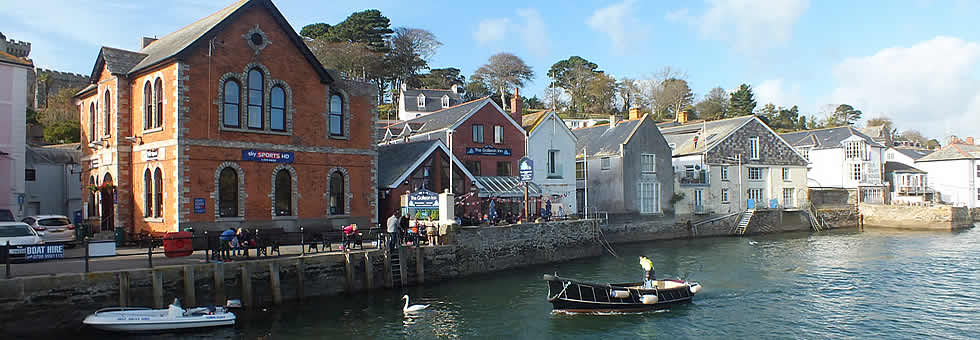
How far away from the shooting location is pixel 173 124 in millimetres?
25391

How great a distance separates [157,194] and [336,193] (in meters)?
8.00

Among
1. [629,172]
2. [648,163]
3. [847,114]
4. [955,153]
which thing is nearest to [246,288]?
[629,172]

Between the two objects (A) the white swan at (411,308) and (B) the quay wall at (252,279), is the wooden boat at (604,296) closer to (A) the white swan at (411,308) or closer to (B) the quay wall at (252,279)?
(A) the white swan at (411,308)

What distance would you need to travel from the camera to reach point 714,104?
103125 mm

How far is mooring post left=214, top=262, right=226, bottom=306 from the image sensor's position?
794 inches

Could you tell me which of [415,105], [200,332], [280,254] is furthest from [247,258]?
[415,105]

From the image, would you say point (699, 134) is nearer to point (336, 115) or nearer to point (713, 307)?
point (713, 307)

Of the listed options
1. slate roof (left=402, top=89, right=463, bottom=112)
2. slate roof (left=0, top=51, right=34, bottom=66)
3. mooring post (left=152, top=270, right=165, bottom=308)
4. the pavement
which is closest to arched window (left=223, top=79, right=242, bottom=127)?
the pavement

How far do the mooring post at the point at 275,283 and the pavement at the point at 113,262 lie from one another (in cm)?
114

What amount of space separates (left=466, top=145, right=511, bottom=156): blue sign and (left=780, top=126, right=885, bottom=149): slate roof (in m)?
44.8

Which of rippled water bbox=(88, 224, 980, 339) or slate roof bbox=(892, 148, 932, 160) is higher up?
slate roof bbox=(892, 148, 932, 160)

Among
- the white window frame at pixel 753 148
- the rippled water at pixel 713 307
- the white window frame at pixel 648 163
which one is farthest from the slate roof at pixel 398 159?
the white window frame at pixel 753 148

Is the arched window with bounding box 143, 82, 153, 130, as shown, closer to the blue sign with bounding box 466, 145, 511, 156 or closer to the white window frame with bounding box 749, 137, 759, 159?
the blue sign with bounding box 466, 145, 511, 156

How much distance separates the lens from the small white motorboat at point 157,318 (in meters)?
17.4
